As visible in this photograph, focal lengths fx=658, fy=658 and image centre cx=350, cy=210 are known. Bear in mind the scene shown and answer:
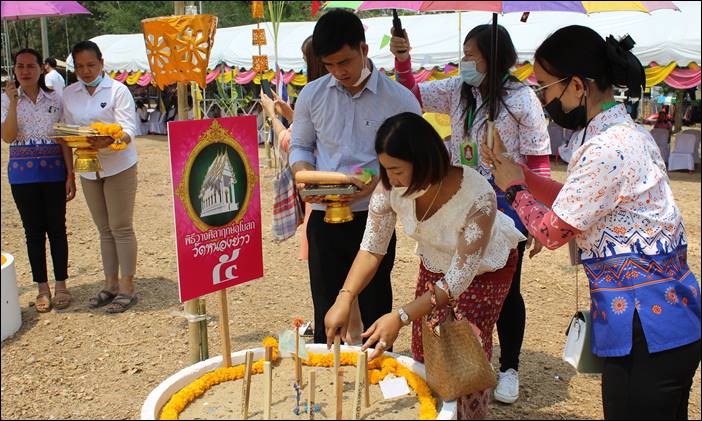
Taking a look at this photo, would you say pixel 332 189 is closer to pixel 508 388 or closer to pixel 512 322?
pixel 512 322

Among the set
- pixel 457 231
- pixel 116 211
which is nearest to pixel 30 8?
pixel 116 211

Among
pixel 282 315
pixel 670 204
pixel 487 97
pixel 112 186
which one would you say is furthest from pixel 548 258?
pixel 670 204

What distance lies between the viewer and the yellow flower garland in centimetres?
221

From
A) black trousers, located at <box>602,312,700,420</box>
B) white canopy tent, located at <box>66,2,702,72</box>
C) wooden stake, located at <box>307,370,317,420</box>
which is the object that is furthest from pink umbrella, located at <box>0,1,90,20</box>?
white canopy tent, located at <box>66,2,702,72</box>

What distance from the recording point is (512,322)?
326cm

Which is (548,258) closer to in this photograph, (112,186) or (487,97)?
(487,97)

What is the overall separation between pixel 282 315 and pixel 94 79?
211cm

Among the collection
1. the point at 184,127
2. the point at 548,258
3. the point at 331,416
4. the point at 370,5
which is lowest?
the point at 548,258

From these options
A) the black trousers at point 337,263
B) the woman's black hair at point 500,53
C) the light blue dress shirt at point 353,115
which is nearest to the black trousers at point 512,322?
the black trousers at point 337,263

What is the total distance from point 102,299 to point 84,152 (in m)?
1.25

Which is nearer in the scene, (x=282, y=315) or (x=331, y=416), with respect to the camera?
(x=331, y=416)

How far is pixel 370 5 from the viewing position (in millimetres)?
2865

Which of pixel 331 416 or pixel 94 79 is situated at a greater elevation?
pixel 94 79

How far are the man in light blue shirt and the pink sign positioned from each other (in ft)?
1.18
